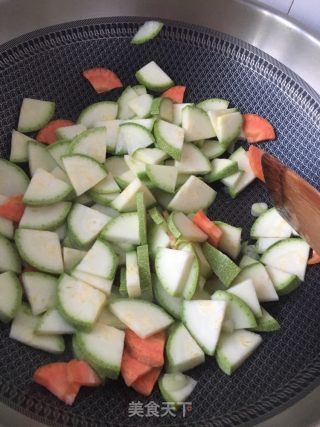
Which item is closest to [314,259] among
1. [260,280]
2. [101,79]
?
[260,280]

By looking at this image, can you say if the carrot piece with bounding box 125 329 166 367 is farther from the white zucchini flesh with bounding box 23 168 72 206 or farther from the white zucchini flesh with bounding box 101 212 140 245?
the white zucchini flesh with bounding box 23 168 72 206

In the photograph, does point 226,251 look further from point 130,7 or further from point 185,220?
point 130,7

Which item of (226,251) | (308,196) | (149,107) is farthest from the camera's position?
(149,107)

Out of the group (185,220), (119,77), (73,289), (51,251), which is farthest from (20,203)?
(119,77)

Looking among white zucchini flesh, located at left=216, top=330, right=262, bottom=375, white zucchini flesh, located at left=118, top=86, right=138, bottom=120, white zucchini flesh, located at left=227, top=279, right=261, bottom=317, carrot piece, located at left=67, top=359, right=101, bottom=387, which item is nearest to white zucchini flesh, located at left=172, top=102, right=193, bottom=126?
white zucchini flesh, located at left=118, top=86, right=138, bottom=120

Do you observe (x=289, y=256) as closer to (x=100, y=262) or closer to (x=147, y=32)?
(x=100, y=262)

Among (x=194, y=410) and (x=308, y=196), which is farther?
(x=308, y=196)
